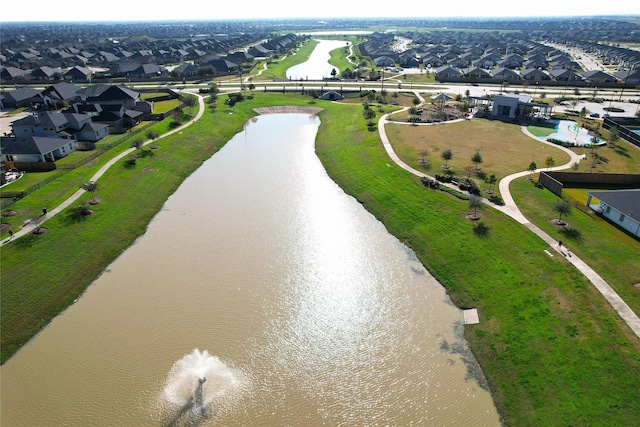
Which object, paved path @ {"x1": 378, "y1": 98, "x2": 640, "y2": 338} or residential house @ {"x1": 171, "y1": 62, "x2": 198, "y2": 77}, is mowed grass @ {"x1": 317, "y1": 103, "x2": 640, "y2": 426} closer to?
paved path @ {"x1": 378, "y1": 98, "x2": 640, "y2": 338}

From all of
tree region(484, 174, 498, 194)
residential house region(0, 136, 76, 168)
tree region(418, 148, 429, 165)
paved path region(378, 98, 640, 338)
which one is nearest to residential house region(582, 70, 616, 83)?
paved path region(378, 98, 640, 338)

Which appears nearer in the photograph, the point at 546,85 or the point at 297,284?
the point at 297,284

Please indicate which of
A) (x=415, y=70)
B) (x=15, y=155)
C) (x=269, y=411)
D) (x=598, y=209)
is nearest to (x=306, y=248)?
(x=269, y=411)

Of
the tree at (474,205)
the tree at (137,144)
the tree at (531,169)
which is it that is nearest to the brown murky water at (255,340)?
the tree at (474,205)

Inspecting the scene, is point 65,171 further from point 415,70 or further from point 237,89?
point 415,70

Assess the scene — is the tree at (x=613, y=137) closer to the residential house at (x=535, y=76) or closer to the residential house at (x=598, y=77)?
the residential house at (x=598, y=77)

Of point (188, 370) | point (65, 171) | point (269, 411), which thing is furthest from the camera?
point (65, 171)
